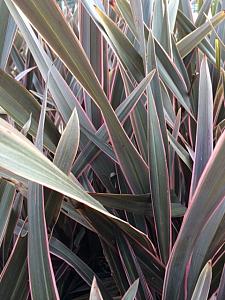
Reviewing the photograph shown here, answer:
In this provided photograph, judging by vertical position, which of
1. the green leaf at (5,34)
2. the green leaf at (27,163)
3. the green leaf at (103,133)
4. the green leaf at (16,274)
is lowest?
the green leaf at (16,274)

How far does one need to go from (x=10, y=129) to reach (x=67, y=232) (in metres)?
0.34

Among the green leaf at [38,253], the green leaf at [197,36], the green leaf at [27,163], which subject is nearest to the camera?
the green leaf at [27,163]

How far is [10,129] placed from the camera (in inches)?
9.5

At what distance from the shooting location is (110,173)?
53cm

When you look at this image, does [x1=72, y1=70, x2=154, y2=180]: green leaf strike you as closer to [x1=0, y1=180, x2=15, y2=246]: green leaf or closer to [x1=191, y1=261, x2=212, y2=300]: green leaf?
[x1=0, y1=180, x2=15, y2=246]: green leaf

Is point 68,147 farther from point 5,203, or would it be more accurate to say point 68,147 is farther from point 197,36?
point 197,36

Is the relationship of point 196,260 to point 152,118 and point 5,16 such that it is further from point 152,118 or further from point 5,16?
point 5,16

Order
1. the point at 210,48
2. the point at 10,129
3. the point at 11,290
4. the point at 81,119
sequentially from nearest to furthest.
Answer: the point at 10,129 → the point at 11,290 → the point at 81,119 → the point at 210,48

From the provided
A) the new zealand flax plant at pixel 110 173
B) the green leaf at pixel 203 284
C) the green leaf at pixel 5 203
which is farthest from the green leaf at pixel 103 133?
the green leaf at pixel 203 284

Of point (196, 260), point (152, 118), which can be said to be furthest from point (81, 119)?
point (196, 260)

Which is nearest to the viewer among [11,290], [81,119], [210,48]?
[11,290]

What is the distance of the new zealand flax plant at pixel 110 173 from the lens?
1.10ft

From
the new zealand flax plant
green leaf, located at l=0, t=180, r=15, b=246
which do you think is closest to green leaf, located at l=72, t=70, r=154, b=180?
the new zealand flax plant

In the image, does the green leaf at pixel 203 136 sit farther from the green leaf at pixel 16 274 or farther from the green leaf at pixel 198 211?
the green leaf at pixel 16 274
